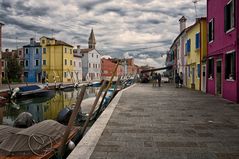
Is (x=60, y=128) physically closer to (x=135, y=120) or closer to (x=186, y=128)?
(x=135, y=120)

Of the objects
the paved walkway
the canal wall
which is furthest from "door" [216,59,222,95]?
the canal wall

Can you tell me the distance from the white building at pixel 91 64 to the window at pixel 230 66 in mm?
62099

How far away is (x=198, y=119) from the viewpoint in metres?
8.45

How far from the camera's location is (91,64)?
7812 cm

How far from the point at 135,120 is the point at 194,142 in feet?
9.49

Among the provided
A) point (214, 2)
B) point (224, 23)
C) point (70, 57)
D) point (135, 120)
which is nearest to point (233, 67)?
point (224, 23)

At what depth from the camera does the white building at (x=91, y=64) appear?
75.8 m

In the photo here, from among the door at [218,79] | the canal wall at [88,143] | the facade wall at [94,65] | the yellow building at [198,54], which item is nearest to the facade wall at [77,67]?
the facade wall at [94,65]

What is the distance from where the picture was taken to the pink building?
42.2 ft

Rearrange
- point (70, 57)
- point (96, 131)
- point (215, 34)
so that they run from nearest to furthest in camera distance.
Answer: point (96, 131), point (215, 34), point (70, 57)

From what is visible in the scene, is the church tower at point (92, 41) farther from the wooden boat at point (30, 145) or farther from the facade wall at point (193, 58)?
the wooden boat at point (30, 145)

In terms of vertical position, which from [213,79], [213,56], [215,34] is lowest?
[213,79]

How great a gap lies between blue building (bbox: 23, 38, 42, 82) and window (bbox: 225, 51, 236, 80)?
54282 millimetres

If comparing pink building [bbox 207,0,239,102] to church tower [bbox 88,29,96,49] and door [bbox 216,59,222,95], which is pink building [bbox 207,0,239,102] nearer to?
door [bbox 216,59,222,95]
